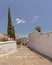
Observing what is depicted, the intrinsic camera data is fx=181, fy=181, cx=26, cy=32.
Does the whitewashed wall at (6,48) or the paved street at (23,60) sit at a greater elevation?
the whitewashed wall at (6,48)

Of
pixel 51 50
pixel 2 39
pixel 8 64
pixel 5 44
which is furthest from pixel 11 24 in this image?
pixel 8 64

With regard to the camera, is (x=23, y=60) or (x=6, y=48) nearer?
(x=23, y=60)

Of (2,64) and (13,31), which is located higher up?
(13,31)

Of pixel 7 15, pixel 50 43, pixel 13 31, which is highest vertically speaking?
pixel 7 15

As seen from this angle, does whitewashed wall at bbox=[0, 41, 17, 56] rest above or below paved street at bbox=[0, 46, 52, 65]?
above

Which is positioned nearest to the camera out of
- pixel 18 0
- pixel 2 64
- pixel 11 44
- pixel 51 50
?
pixel 2 64

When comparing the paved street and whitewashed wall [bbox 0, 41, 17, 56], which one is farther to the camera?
whitewashed wall [bbox 0, 41, 17, 56]

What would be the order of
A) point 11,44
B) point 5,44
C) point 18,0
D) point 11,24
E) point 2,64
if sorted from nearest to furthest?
1. point 2,64
2. point 5,44
3. point 11,44
4. point 18,0
5. point 11,24

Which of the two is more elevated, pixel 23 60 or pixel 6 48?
pixel 6 48

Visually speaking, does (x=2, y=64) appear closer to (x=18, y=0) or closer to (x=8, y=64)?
(x=8, y=64)

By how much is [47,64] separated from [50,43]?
4.06 meters

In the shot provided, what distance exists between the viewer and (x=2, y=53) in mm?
16078

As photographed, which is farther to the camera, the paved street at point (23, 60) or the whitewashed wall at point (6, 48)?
the whitewashed wall at point (6, 48)

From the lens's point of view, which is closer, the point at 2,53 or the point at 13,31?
the point at 2,53
